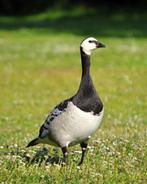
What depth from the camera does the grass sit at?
8.26 metres

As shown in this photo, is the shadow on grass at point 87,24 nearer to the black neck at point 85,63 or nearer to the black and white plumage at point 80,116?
the black neck at point 85,63

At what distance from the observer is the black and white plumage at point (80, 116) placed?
8500mm

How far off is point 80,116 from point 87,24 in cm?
4066

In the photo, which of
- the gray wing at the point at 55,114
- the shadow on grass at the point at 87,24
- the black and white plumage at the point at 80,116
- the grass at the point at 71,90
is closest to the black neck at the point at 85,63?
the black and white plumage at the point at 80,116

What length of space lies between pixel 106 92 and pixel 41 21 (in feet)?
109

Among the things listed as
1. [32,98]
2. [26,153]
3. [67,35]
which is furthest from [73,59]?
[26,153]

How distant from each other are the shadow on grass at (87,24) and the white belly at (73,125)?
104ft

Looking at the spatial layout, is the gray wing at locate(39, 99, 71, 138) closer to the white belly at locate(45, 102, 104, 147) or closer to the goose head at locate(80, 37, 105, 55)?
the white belly at locate(45, 102, 104, 147)

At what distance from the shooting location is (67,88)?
76.1ft

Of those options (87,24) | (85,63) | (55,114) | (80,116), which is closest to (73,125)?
(80,116)

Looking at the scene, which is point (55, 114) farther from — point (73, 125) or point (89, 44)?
point (89, 44)

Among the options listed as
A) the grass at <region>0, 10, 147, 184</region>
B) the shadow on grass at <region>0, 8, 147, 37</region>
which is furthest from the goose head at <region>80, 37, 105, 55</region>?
the shadow on grass at <region>0, 8, 147, 37</region>

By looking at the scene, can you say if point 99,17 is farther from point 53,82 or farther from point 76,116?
point 76,116

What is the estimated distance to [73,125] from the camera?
8.51 meters
